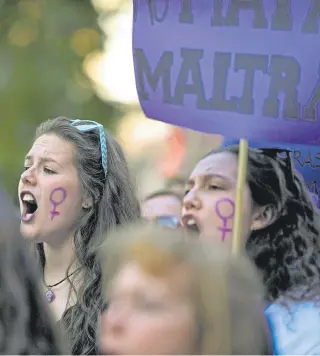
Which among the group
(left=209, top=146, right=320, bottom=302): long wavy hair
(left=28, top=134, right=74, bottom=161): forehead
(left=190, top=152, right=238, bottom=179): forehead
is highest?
(left=28, top=134, right=74, bottom=161): forehead

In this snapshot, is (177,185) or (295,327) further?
(177,185)

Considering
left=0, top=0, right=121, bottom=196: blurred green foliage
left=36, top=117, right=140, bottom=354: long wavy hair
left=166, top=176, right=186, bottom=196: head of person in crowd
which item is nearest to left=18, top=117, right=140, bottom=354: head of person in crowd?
left=36, top=117, right=140, bottom=354: long wavy hair

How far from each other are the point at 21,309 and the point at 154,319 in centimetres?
34

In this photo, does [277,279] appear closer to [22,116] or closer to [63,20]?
[22,116]

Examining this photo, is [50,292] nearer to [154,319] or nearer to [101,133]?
[101,133]

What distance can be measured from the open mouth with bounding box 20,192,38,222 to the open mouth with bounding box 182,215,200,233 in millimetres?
448

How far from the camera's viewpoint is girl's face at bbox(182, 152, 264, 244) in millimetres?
2744

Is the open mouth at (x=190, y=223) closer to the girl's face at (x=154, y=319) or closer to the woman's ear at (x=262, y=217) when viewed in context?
the woman's ear at (x=262, y=217)

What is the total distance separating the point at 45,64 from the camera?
9195 mm

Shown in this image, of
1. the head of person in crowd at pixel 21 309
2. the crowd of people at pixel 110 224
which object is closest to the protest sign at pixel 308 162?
the crowd of people at pixel 110 224

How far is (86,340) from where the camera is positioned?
2586mm

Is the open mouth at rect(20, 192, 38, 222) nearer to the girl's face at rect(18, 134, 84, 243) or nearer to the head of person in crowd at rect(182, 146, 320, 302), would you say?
the girl's face at rect(18, 134, 84, 243)

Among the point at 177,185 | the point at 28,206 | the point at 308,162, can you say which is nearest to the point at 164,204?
the point at 177,185

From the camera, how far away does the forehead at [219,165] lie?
9.25 feet
